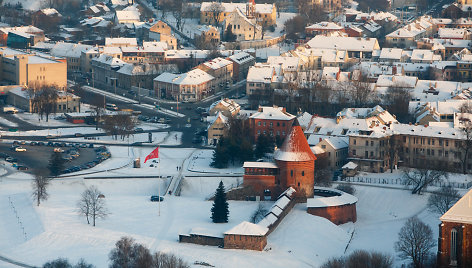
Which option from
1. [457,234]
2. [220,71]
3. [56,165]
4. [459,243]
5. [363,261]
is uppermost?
[220,71]

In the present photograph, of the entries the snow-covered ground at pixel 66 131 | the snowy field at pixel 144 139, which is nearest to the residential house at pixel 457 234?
the snowy field at pixel 144 139

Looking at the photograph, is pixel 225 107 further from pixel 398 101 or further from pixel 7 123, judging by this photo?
pixel 7 123

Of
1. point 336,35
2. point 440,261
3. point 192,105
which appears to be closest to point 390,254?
point 440,261

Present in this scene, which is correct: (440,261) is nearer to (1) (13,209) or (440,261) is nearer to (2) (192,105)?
(1) (13,209)

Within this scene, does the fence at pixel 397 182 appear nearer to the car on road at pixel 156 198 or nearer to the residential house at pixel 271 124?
the residential house at pixel 271 124

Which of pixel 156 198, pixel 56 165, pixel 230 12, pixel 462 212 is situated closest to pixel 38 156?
pixel 56 165

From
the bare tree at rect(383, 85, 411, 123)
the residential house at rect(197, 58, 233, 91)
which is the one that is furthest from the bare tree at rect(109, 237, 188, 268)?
the residential house at rect(197, 58, 233, 91)

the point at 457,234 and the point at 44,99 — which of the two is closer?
the point at 457,234
